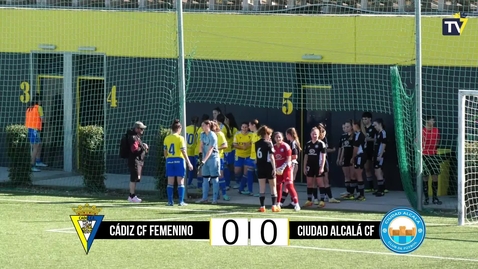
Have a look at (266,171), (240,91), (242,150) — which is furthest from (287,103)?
(266,171)

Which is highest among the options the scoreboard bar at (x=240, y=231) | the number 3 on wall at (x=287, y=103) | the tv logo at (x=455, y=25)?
the tv logo at (x=455, y=25)

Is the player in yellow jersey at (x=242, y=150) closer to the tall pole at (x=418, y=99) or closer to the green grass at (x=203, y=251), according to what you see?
the green grass at (x=203, y=251)

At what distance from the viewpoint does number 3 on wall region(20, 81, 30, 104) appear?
30.0 m

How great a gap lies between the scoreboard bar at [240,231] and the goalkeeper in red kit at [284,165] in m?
4.24

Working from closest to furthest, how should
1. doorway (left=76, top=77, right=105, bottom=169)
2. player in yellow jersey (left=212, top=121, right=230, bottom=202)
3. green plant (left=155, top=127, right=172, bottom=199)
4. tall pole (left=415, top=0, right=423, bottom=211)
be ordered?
tall pole (left=415, top=0, right=423, bottom=211) → player in yellow jersey (left=212, top=121, right=230, bottom=202) → green plant (left=155, top=127, right=172, bottom=199) → doorway (left=76, top=77, right=105, bottom=169)

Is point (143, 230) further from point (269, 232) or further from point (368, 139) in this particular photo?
point (368, 139)

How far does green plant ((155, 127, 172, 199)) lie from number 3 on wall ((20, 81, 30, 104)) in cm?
645

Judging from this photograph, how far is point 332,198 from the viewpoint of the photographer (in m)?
24.1

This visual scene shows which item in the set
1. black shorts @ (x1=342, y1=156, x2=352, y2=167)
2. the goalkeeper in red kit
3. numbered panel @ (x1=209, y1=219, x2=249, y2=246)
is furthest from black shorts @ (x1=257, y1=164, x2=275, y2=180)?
numbered panel @ (x1=209, y1=219, x2=249, y2=246)

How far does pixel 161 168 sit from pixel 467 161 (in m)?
6.96

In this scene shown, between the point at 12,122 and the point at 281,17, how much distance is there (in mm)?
8191

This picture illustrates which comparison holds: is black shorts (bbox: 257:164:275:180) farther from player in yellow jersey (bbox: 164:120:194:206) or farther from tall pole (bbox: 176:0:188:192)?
tall pole (bbox: 176:0:188:192)

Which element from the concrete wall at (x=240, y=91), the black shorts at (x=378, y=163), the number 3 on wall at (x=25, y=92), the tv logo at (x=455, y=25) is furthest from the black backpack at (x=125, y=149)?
the tv logo at (x=455, y=25)

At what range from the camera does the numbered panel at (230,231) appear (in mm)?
15841
